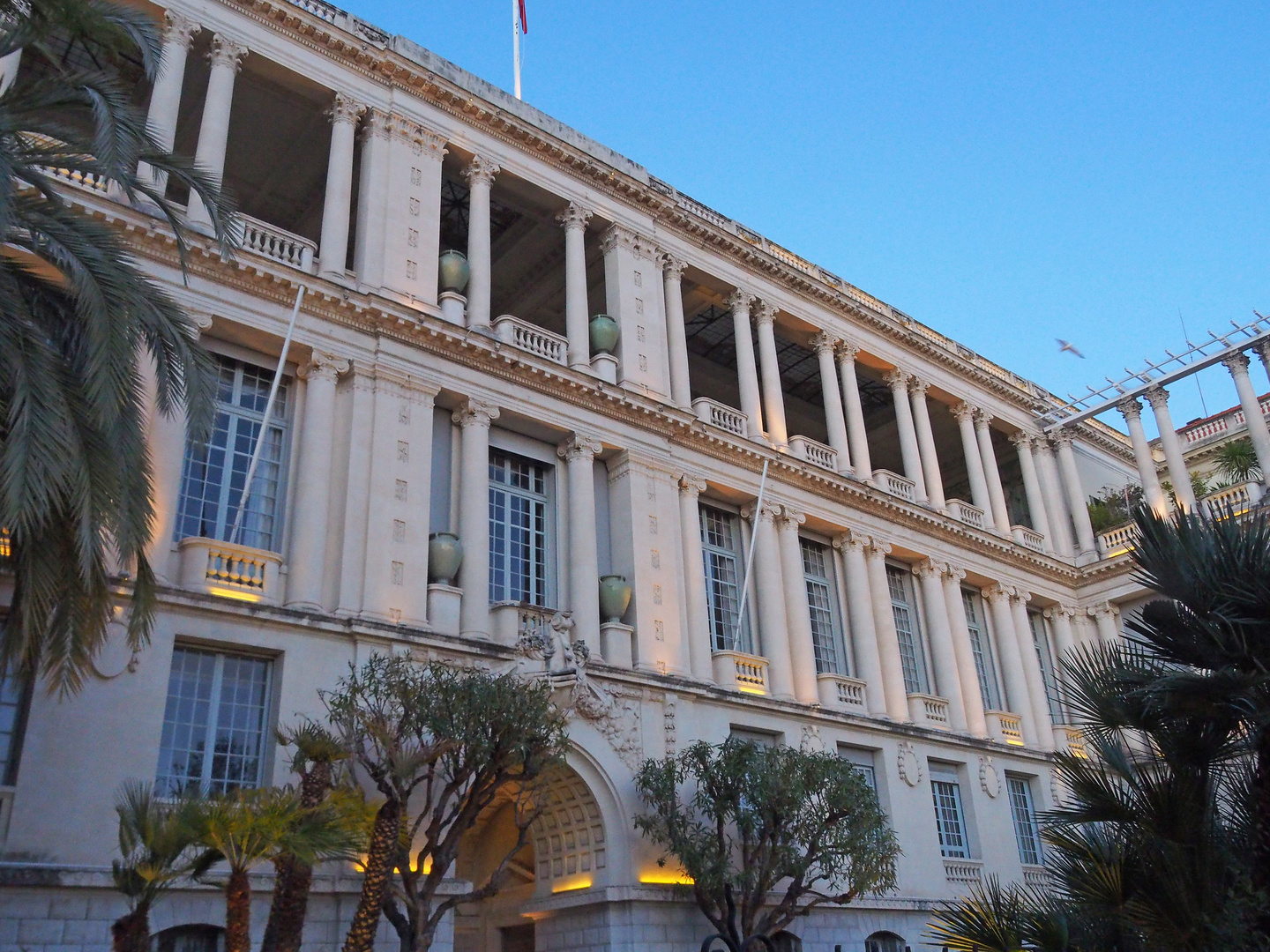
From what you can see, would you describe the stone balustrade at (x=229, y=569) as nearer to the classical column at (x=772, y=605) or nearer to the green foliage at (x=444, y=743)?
the green foliage at (x=444, y=743)

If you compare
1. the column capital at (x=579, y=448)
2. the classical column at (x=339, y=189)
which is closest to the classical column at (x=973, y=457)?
the column capital at (x=579, y=448)

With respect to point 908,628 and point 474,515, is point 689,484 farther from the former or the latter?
point 908,628

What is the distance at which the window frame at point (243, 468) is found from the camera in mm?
19703

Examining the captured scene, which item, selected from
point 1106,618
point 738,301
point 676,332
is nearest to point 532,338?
point 676,332

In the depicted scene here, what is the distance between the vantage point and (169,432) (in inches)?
749

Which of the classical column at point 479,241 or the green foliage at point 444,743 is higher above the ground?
the classical column at point 479,241

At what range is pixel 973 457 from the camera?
36.1 m

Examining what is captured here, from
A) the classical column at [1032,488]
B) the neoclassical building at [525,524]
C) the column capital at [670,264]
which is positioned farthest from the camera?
the classical column at [1032,488]

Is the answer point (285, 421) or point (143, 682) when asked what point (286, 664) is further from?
point (285, 421)

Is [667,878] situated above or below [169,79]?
below

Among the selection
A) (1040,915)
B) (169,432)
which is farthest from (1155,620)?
(169,432)

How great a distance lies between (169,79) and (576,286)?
9565mm

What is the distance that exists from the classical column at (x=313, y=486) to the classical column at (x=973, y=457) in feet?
69.6

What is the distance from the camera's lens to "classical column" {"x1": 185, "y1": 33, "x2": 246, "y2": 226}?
845 inches
